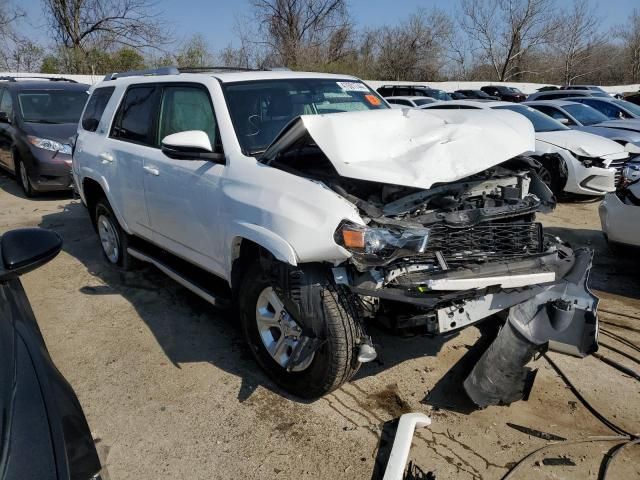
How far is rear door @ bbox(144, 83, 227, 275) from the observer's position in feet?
11.4

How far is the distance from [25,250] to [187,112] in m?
2.16

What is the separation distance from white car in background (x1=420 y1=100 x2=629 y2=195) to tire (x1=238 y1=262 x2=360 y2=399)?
234 inches

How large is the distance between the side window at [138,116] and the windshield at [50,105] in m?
5.70

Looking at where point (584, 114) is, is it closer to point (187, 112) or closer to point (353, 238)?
point (187, 112)

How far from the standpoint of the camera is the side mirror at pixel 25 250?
6.55 ft

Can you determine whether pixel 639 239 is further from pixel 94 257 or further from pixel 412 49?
pixel 412 49

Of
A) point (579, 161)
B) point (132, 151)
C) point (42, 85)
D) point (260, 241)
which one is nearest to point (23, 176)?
point (42, 85)

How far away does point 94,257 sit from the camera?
594 cm

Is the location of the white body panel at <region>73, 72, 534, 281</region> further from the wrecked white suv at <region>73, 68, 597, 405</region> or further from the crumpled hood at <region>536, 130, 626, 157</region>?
the crumpled hood at <region>536, 130, 626, 157</region>

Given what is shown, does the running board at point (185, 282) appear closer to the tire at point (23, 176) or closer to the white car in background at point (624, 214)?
the white car in background at point (624, 214)

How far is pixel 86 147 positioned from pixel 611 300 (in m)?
5.28

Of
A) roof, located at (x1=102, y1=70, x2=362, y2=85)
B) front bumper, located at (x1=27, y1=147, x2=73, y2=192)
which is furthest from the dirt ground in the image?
front bumper, located at (x1=27, y1=147, x2=73, y2=192)

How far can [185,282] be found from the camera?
390cm

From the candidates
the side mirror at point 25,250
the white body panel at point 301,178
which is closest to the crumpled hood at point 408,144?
the white body panel at point 301,178
